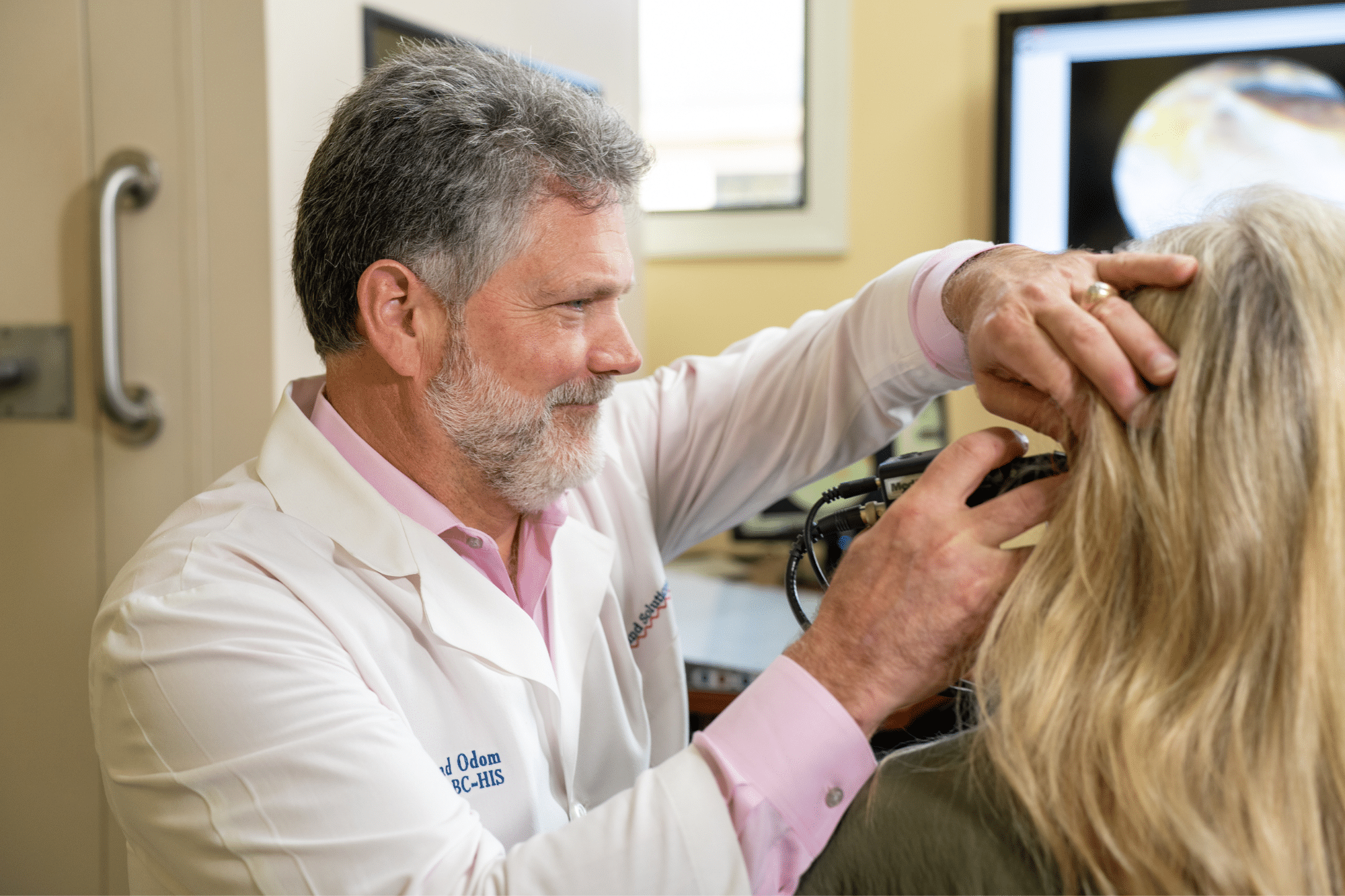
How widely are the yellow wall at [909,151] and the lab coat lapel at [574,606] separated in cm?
135

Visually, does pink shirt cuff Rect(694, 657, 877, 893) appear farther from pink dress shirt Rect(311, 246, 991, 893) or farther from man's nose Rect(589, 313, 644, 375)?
man's nose Rect(589, 313, 644, 375)

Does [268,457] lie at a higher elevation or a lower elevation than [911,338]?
lower

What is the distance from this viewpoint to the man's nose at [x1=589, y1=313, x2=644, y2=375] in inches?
42.3

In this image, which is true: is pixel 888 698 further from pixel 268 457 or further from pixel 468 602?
pixel 268 457

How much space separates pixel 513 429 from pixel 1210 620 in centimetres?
67

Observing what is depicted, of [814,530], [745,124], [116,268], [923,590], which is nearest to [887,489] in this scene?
[814,530]

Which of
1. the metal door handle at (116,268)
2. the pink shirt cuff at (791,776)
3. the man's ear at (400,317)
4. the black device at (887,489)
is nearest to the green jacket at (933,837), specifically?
the pink shirt cuff at (791,776)

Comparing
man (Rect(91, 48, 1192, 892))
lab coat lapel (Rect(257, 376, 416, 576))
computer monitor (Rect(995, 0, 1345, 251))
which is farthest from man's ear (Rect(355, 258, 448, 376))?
computer monitor (Rect(995, 0, 1345, 251))

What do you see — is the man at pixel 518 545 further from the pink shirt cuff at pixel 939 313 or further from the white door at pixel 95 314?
the white door at pixel 95 314

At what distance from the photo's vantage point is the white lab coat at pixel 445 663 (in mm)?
737

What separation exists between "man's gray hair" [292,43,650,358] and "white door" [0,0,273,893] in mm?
323

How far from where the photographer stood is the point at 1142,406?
2.17 feet

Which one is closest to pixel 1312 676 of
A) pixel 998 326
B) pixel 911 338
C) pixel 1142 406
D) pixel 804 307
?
pixel 1142 406

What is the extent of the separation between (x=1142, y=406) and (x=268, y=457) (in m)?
0.79
